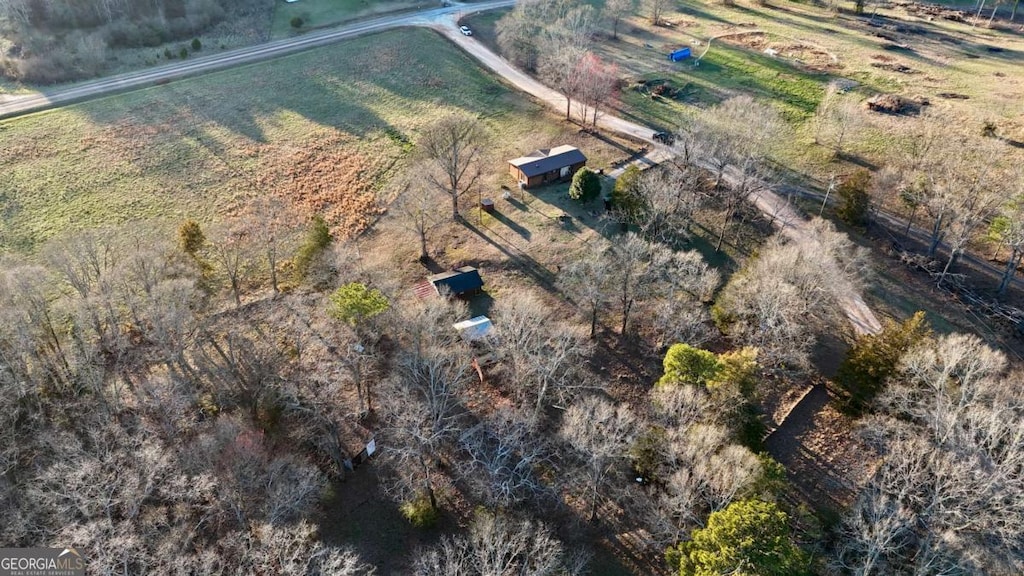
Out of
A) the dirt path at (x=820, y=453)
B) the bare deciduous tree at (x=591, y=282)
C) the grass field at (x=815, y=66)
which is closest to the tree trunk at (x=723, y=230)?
the bare deciduous tree at (x=591, y=282)

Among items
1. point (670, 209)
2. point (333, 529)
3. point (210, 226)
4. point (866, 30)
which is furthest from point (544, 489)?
point (866, 30)

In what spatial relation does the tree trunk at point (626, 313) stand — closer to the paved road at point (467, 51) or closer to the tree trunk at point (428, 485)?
the paved road at point (467, 51)

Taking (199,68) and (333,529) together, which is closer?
(333,529)

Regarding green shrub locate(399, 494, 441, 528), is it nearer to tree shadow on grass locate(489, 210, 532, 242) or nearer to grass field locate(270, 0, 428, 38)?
tree shadow on grass locate(489, 210, 532, 242)

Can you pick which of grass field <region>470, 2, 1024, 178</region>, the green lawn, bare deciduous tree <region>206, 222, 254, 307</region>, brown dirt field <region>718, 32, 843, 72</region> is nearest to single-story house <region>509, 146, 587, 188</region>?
the green lawn

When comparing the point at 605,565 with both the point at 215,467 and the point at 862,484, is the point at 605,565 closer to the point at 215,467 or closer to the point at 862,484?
the point at 862,484

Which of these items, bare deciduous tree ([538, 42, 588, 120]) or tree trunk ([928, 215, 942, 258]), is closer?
tree trunk ([928, 215, 942, 258])

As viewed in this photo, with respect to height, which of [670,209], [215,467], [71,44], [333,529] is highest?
[71,44]
